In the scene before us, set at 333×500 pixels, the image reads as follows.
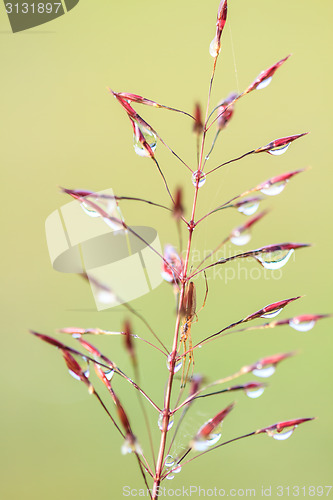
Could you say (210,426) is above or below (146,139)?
below

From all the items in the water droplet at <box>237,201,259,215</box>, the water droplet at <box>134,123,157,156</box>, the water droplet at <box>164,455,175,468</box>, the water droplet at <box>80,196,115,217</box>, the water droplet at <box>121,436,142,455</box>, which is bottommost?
the water droplet at <box>164,455,175,468</box>

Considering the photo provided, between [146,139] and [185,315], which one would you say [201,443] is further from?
[146,139]

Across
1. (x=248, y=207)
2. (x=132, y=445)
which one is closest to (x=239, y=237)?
(x=248, y=207)

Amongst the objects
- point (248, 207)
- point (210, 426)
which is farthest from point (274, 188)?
point (210, 426)

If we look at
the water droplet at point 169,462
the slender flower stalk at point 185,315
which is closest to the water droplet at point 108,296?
the slender flower stalk at point 185,315

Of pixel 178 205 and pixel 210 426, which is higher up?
pixel 178 205

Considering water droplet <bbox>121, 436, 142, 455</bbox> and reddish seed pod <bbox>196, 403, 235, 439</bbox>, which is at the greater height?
water droplet <bbox>121, 436, 142, 455</bbox>

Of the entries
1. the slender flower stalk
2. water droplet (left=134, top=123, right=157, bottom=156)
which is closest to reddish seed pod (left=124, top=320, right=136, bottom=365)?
the slender flower stalk

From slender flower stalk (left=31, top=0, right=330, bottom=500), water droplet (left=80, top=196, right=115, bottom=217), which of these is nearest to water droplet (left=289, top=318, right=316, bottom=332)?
slender flower stalk (left=31, top=0, right=330, bottom=500)

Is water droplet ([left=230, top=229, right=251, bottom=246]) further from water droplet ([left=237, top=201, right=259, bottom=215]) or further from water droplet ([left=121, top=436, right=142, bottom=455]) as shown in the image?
water droplet ([left=121, top=436, right=142, bottom=455])

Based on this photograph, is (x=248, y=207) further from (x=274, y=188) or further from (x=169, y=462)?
(x=169, y=462)

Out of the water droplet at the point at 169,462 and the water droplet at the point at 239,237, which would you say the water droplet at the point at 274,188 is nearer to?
the water droplet at the point at 239,237
